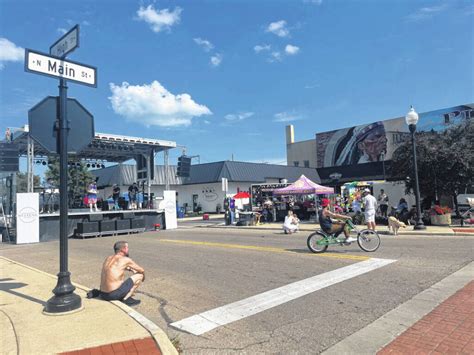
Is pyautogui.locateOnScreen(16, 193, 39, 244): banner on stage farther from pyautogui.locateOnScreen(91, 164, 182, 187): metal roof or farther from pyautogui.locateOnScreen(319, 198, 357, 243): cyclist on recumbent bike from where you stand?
pyautogui.locateOnScreen(91, 164, 182, 187): metal roof

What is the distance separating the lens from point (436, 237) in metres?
14.2

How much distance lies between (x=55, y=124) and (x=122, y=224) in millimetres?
16794

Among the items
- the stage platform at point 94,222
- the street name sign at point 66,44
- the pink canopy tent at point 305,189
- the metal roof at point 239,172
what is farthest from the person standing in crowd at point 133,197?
the street name sign at point 66,44

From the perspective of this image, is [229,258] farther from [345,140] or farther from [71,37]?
[345,140]

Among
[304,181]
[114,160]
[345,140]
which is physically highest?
[345,140]

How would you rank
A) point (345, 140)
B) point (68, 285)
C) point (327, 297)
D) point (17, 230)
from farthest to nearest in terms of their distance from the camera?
point (345, 140), point (17, 230), point (327, 297), point (68, 285)

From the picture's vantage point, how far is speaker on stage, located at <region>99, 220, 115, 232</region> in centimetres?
2112

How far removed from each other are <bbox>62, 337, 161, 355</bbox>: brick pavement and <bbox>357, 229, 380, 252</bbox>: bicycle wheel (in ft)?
26.8

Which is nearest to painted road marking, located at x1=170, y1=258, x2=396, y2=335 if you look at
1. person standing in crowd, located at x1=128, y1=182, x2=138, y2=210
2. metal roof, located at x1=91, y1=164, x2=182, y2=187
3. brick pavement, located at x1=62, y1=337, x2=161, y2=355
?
brick pavement, located at x1=62, y1=337, x2=161, y2=355

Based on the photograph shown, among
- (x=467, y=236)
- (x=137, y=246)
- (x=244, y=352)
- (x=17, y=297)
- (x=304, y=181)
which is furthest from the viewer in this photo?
(x=304, y=181)

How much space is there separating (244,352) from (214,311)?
65.1 inches

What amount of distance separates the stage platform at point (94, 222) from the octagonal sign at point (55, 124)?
606 inches

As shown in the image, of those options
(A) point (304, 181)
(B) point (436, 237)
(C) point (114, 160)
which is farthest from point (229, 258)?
(C) point (114, 160)

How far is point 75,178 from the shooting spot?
42.3 m
